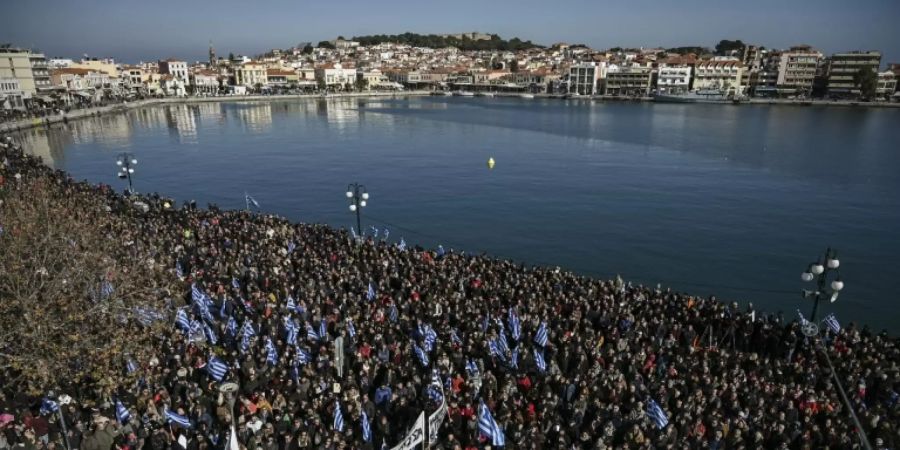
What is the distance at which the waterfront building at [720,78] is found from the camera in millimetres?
144000

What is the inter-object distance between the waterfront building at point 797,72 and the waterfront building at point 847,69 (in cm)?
356

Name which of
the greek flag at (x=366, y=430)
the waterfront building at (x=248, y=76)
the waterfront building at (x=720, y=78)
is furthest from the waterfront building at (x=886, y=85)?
the waterfront building at (x=248, y=76)

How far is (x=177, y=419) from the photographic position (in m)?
9.84

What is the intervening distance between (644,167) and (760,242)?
879 inches

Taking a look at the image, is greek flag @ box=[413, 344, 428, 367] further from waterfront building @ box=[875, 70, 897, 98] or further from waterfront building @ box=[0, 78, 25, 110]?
waterfront building @ box=[875, 70, 897, 98]

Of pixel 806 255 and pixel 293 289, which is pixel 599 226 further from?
pixel 293 289

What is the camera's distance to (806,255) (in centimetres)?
3044

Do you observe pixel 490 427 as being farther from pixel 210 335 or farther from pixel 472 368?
pixel 210 335

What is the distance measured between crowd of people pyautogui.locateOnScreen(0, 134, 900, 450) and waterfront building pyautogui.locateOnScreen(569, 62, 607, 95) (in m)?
152

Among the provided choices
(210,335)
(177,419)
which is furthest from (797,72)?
(177,419)

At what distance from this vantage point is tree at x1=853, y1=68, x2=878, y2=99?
122 m

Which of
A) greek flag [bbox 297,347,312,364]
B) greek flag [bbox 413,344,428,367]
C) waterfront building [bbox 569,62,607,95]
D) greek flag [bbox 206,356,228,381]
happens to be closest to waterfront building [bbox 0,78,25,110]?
greek flag [bbox 206,356,228,381]

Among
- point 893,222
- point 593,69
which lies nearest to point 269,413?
point 893,222

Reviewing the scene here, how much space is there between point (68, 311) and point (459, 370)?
30.0 ft
